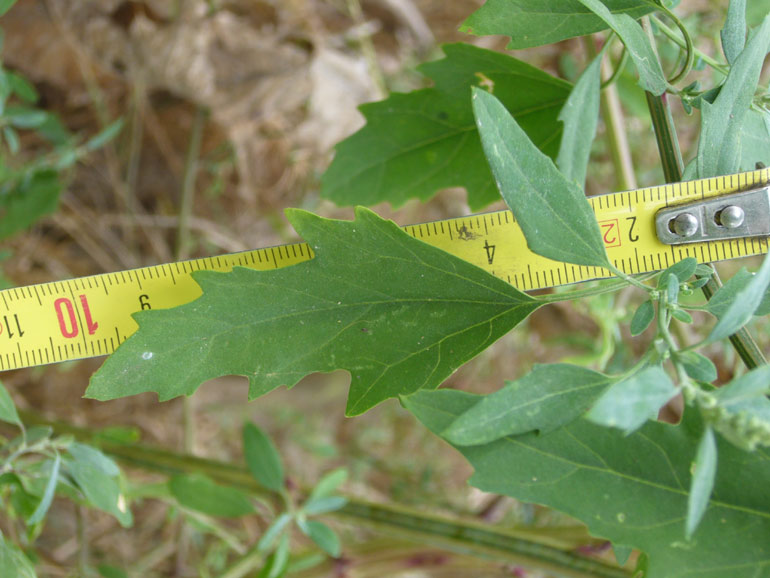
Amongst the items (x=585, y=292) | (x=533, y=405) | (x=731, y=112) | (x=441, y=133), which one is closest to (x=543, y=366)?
(x=533, y=405)

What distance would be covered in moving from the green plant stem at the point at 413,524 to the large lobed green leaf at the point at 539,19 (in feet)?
2.65

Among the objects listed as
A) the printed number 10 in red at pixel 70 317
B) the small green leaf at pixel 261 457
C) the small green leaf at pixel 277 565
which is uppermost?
the printed number 10 in red at pixel 70 317

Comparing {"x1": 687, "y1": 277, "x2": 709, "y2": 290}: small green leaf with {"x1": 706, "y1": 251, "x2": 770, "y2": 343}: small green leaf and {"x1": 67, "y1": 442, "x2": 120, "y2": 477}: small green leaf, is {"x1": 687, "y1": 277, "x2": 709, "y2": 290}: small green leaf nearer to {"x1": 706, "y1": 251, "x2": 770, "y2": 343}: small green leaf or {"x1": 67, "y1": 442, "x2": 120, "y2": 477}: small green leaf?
{"x1": 706, "y1": 251, "x2": 770, "y2": 343}: small green leaf

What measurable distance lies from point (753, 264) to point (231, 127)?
1.58 m

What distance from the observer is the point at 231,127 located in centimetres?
187

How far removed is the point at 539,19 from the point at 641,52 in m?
0.13

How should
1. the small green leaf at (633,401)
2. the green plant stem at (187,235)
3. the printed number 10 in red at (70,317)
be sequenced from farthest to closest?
1. the green plant stem at (187,235)
2. the printed number 10 in red at (70,317)
3. the small green leaf at (633,401)

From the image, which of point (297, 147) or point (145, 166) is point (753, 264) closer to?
point (297, 147)

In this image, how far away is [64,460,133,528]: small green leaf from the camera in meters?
0.84

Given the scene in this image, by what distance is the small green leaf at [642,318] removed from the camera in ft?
2.37

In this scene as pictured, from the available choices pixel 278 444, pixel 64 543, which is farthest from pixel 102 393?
pixel 278 444

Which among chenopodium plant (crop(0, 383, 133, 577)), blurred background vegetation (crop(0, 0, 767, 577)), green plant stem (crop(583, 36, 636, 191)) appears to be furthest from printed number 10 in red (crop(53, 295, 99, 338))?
green plant stem (crop(583, 36, 636, 191))

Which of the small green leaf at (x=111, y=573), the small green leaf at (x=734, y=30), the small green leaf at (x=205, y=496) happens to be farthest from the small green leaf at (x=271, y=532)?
the small green leaf at (x=734, y=30)

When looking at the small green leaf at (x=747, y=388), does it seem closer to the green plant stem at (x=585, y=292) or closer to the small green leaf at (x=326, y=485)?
the green plant stem at (x=585, y=292)
